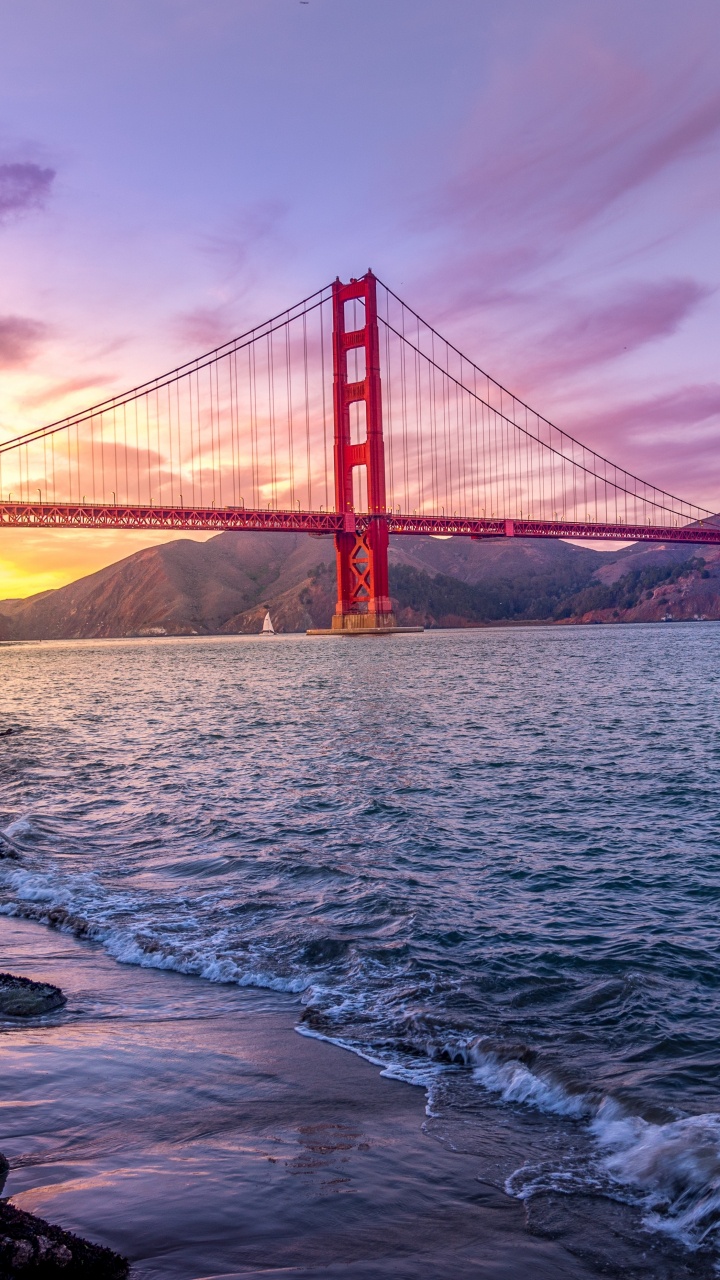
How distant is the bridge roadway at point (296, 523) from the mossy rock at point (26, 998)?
6605 centimetres

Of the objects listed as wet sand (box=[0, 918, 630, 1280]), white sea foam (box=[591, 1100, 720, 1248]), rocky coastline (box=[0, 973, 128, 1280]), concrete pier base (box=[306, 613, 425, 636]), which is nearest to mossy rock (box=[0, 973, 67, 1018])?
wet sand (box=[0, 918, 630, 1280])

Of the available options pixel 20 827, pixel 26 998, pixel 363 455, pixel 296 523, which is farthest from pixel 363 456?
pixel 26 998

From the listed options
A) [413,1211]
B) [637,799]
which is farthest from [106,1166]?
[637,799]

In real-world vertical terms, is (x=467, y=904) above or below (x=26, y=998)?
below

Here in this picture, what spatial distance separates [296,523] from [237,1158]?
74.3 m

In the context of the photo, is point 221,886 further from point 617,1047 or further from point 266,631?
point 266,631

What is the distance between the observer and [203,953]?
22.3 ft

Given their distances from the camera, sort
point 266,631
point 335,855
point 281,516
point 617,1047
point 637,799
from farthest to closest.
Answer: point 266,631 < point 281,516 < point 637,799 < point 335,855 < point 617,1047

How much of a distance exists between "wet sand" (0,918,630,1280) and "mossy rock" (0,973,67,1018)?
143 mm

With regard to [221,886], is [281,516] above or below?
above

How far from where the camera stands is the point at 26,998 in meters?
5.54

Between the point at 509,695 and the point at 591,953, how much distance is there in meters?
24.8

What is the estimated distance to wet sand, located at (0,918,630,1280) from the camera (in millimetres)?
3092

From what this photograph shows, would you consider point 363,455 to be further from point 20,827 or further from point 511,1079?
point 511,1079
